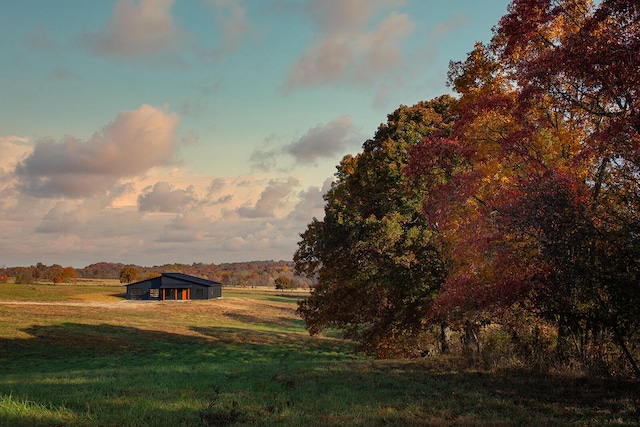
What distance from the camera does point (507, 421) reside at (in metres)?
9.67

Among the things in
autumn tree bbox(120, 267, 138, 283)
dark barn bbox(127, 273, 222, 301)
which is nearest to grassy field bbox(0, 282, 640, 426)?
dark barn bbox(127, 273, 222, 301)

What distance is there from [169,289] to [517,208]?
9828 cm

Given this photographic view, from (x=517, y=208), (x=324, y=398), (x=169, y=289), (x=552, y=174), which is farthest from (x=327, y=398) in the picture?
(x=169, y=289)

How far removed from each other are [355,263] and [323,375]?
8893 millimetres

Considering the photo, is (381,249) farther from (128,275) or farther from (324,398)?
(128,275)

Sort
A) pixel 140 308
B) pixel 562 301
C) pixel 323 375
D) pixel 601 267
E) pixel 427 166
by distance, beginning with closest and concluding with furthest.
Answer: pixel 601 267, pixel 562 301, pixel 323 375, pixel 427 166, pixel 140 308

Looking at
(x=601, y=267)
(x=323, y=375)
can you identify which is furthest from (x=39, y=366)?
(x=601, y=267)

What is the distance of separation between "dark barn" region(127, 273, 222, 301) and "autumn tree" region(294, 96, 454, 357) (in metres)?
79.1

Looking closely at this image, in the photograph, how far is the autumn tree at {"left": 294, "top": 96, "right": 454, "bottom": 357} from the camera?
22062mm

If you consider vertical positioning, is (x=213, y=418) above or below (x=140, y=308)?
above

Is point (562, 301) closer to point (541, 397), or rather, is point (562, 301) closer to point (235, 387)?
point (541, 397)

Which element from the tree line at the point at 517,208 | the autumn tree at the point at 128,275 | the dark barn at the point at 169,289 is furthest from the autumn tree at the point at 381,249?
the autumn tree at the point at 128,275

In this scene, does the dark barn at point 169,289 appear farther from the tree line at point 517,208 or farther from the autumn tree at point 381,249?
the tree line at point 517,208

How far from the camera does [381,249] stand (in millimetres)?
22422
